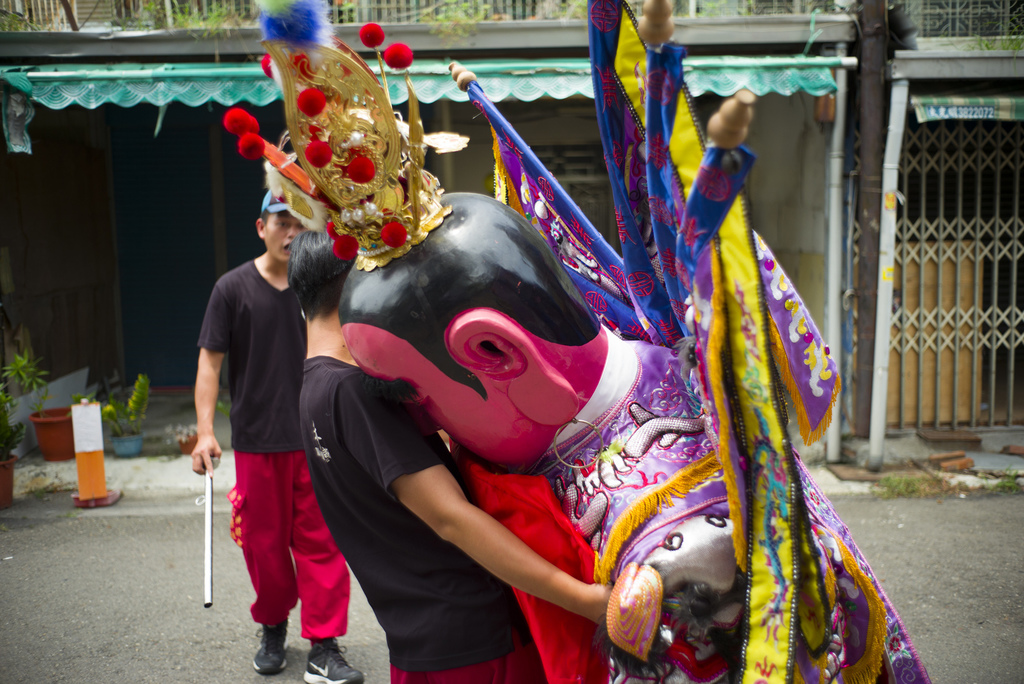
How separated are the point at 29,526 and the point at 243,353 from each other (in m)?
2.80

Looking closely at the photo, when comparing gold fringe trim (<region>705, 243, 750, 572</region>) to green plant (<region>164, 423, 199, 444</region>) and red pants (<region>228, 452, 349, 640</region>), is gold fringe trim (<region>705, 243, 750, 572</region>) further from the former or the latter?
green plant (<region>164, 423, 199, 444</region>)

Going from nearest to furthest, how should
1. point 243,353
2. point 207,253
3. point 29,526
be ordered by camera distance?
1. point 243,353
2. point 29,526
3. point 207,253

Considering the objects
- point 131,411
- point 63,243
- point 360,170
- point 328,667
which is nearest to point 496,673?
point 360,170

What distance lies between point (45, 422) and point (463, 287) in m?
5.89

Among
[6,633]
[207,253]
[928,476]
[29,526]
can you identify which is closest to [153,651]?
[6,633]

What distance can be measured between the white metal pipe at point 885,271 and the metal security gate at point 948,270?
2.18 ft

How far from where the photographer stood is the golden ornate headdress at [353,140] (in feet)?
4.31

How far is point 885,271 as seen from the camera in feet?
18.1

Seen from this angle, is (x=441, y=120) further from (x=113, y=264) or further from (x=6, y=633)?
(x=6, y=633)

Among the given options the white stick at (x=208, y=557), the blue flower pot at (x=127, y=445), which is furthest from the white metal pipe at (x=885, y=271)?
the blue flower pot at (x=127, y=445)

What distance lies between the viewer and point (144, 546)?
479cm

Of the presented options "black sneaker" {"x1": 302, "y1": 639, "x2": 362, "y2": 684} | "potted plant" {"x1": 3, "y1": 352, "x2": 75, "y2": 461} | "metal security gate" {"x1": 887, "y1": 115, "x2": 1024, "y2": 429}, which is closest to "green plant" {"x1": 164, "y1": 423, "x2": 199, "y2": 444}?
"potted plant" {"x1": 3, "y1": 352, "x2": 75, "y2": 461}

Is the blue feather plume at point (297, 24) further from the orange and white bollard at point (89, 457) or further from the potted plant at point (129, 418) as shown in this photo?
the potted plant at point (129, 418)

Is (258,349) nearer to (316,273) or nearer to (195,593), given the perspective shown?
(316,273)
